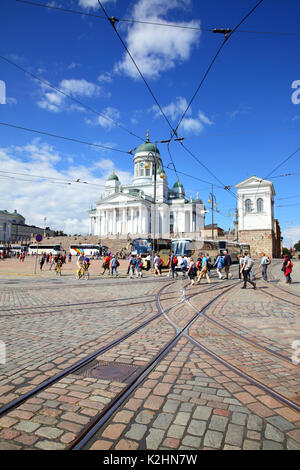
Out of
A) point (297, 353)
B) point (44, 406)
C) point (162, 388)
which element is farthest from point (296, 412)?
point (44, 406)

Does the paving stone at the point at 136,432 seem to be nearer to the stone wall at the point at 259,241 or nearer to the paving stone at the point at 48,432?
the paving stone at the point at 48,432

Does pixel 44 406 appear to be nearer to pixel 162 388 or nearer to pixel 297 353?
pixel 162 388

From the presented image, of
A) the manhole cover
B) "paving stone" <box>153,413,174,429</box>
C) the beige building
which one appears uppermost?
the beige building

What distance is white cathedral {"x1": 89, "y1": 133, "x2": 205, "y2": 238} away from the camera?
77.6 meters

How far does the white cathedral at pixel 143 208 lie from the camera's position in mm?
77625

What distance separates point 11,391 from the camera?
9.92ft

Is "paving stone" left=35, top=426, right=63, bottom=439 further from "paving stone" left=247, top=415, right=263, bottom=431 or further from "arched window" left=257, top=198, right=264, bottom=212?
"arched window" left=257, top=198, right=264, bottom=212

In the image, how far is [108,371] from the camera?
362 centimetres

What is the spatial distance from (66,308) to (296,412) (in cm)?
621

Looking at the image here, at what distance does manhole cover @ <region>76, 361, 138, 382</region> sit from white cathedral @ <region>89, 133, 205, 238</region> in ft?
237

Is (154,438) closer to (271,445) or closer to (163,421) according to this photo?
(163,421)

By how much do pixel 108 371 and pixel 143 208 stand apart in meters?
74.1

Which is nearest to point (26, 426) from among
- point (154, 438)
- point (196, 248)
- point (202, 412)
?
point (154, 438)

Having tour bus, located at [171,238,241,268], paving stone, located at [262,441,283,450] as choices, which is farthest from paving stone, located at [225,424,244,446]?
tour bus, located at [171,238,241,268]
